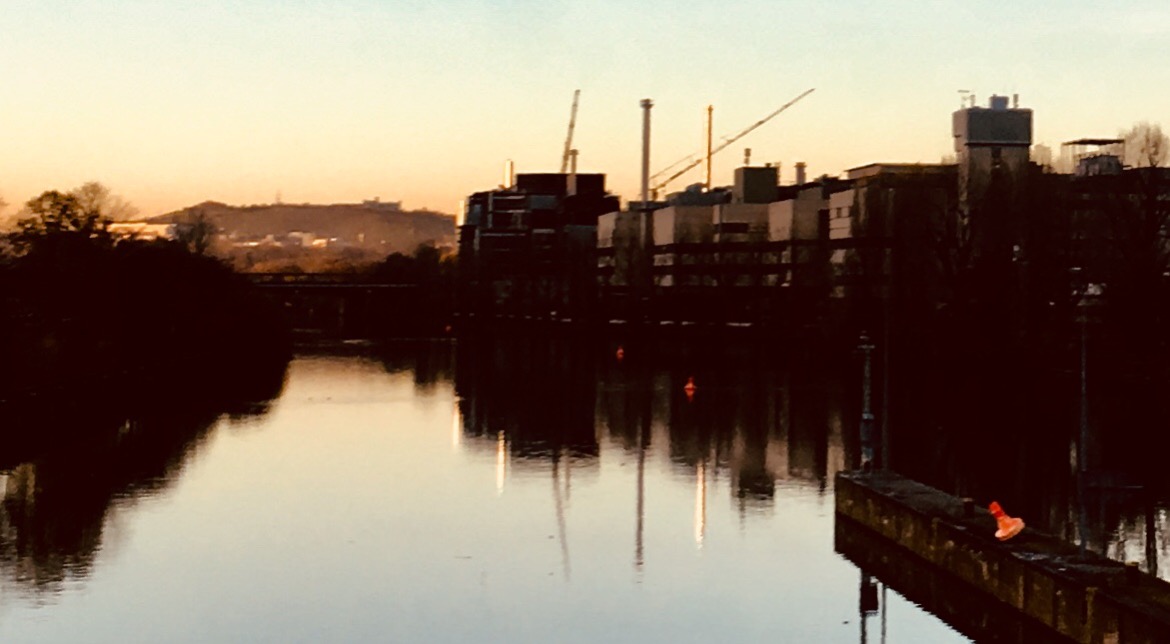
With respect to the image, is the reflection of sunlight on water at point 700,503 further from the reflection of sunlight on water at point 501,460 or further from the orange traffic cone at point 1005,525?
the orange traffic cone at point 1005,525

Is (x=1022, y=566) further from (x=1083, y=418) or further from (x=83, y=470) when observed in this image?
(x=83, y=470)

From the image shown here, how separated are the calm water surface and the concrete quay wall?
1456mm

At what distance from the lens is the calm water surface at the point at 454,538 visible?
39406 mm

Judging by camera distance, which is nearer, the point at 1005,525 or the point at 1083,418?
the point at 1083,418

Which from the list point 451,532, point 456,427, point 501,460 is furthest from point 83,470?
point 456,427

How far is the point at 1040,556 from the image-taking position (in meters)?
36.4

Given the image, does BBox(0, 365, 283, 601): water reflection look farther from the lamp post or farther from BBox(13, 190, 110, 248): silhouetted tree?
the lamp post

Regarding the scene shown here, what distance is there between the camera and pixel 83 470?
2638 inches

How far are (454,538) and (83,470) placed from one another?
820 inches

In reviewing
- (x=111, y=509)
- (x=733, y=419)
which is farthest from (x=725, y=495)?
(x=733, y=419)

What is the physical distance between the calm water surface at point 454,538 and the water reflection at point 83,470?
0.62 feet

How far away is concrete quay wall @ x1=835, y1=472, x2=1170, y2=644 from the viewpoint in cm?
3130

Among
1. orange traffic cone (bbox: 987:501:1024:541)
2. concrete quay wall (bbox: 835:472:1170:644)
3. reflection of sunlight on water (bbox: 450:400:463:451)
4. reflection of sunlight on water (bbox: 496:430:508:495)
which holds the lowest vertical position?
reflection of sunlight on water (bbox: 450:400:463:451)

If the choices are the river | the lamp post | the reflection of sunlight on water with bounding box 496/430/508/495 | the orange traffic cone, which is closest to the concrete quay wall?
the orange traffic cone
